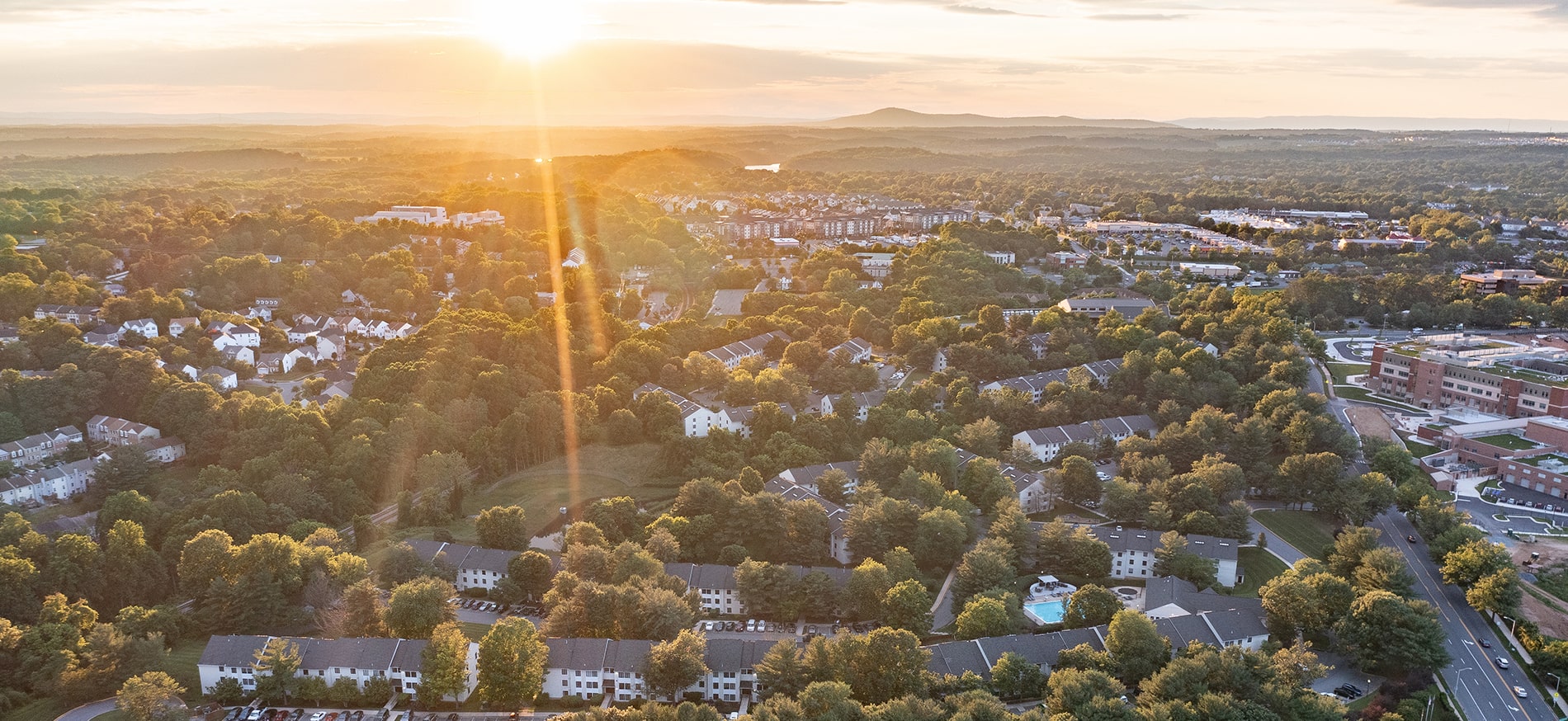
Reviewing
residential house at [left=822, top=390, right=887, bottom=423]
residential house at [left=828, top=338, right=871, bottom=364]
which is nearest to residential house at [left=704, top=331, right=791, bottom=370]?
residential house at [left=828, top=338, right=871, bottom=364]

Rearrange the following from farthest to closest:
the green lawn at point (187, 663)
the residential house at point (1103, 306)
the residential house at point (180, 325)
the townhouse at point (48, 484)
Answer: the residential house at point (1103, 306), the residential house at point (180, 325), the townhouse at point (48, 484), the green lawn at point (187, 663)

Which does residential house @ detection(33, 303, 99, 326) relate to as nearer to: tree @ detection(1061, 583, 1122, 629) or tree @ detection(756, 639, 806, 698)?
tree @ detection(756, 639, 806, 698)

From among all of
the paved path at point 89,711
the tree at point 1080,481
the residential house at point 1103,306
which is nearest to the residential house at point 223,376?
the paved path at point 89,711

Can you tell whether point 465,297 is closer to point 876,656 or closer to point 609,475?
point 609,475

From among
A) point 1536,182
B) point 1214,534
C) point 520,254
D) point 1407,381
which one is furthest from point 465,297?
point 1536,182

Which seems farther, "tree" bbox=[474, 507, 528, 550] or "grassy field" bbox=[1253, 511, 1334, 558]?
"grassy field" bbox=[1253, 511, 1334, 558]

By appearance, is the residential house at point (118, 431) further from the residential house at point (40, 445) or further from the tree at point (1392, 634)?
the tree at point (1392, 634)

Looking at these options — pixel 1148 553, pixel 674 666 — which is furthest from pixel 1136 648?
pixel 674 666
